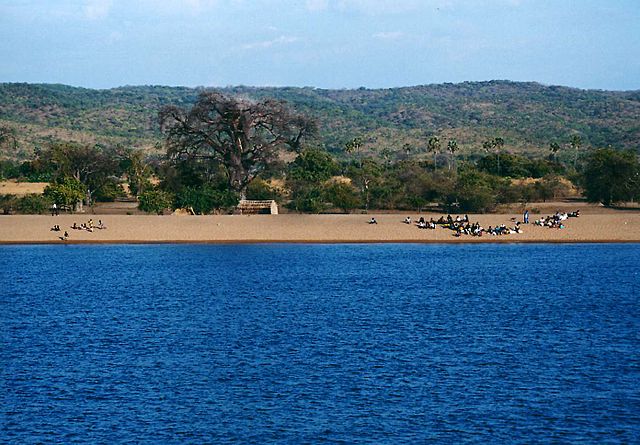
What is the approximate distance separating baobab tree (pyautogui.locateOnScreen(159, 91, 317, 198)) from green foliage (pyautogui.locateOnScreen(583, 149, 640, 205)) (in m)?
22.9

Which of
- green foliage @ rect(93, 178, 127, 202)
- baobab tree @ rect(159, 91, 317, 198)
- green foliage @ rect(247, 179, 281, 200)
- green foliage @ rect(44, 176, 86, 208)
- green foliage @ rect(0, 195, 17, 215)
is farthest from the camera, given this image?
green foliage @ rect(93, 178, 127, 202)

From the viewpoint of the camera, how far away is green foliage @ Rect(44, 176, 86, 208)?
72.8 m

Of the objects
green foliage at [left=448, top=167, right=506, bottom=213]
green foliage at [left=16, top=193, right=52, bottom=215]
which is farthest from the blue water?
green foliage at [left=16, top=193, right=52, bottom=215]

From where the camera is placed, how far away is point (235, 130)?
75.8 m

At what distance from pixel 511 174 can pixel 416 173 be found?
1600cm

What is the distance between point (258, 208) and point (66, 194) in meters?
14.8

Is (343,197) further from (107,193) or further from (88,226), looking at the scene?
(107,193)

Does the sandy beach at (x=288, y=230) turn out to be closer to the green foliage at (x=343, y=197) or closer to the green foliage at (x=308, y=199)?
the green foliage at (x=308, y=199)

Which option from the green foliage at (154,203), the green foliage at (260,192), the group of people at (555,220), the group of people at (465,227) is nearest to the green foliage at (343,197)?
the green foliage at (260,192)

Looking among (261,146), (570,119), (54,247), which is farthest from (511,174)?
(570,119)

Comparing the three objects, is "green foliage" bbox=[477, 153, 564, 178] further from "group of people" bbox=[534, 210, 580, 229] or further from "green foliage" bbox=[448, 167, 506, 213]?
"group of people" bbox=[534, 210, 580, 229]

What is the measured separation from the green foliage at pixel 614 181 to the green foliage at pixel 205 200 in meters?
28.1

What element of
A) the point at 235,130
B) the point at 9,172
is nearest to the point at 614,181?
the point at 235,130

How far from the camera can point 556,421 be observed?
21.3m
